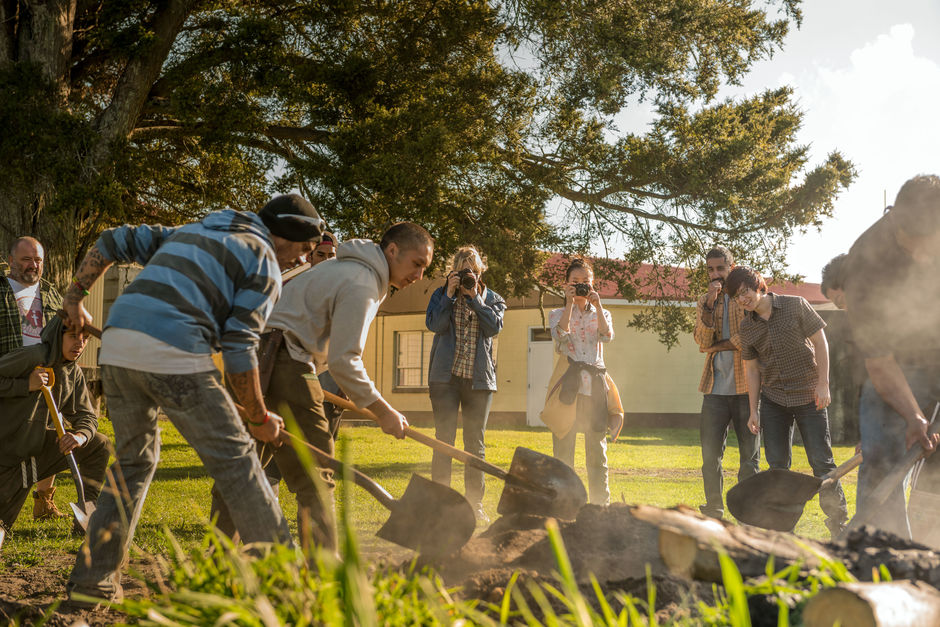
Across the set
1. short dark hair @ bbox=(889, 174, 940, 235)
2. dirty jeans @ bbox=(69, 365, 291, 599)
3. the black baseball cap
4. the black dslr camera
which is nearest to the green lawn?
dirty jeans @ bbox=(69, 365, 291, 599)

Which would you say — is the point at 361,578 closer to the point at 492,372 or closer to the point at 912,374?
the point at 912,374

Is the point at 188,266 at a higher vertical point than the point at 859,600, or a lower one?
higher

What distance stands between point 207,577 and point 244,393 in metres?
1.14

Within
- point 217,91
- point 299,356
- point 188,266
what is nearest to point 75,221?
point 217,91

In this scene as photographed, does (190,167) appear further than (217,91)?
Yes

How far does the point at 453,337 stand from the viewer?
627 centimetres

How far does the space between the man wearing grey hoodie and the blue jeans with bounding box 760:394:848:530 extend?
9.47 feet

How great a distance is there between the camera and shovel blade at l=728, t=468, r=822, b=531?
436 centimetres

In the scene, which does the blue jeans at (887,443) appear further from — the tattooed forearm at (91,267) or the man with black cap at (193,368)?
the tattooed forearm at (91,267)

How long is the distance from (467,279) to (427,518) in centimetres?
270

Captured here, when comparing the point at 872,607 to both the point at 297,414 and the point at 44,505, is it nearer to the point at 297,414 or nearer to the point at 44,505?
the point at 297,414

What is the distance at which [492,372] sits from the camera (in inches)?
247

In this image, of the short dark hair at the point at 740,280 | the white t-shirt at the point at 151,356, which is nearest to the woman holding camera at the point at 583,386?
the short dark hair at the point at 740,280

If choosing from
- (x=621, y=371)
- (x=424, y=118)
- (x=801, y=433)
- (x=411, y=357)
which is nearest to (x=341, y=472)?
(x=801, y=433)
